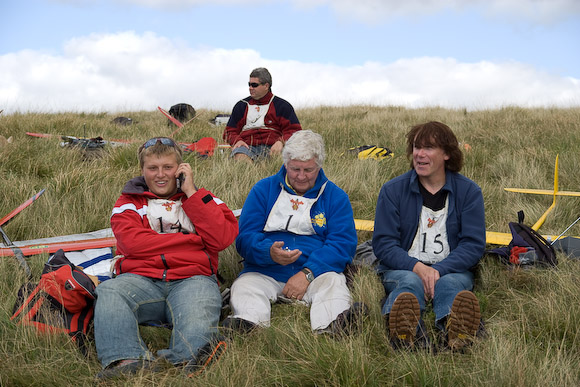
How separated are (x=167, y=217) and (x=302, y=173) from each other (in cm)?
93

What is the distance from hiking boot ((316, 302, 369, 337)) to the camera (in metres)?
3.04

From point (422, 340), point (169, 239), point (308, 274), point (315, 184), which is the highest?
point (315, 184)

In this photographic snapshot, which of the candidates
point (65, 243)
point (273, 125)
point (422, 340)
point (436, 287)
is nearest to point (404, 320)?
point (422, 340)

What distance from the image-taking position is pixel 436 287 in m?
3.38

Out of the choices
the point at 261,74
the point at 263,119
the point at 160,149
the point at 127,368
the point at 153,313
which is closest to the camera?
the point at 127,368

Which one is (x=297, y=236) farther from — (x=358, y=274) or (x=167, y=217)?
(x=167, y=217)

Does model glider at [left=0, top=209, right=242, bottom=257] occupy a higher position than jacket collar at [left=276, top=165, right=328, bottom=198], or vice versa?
jacket collar at [left=276, top=165, right=328, bottom=198]

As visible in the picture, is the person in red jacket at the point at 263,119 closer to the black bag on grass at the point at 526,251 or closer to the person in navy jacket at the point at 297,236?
the person in navy jacket at the point at 297,236

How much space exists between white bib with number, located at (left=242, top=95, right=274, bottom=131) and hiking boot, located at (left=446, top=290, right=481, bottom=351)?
17.2 feet

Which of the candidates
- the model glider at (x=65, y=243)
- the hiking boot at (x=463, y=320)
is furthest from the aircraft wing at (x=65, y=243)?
the hiking boot at (x=463, y=320)

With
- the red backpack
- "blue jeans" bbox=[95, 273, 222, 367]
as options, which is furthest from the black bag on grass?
the red backpack

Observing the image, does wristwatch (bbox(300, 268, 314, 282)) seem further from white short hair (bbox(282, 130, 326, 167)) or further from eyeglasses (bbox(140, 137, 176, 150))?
eyeglasses (bbox(140, 137, 176, 150))

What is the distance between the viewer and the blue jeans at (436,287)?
10.5 feet

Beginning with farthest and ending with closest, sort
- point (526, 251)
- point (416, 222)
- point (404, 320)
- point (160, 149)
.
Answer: point (526, 251) < point (416, 222) < point (160, 149) < point (404, 320)
